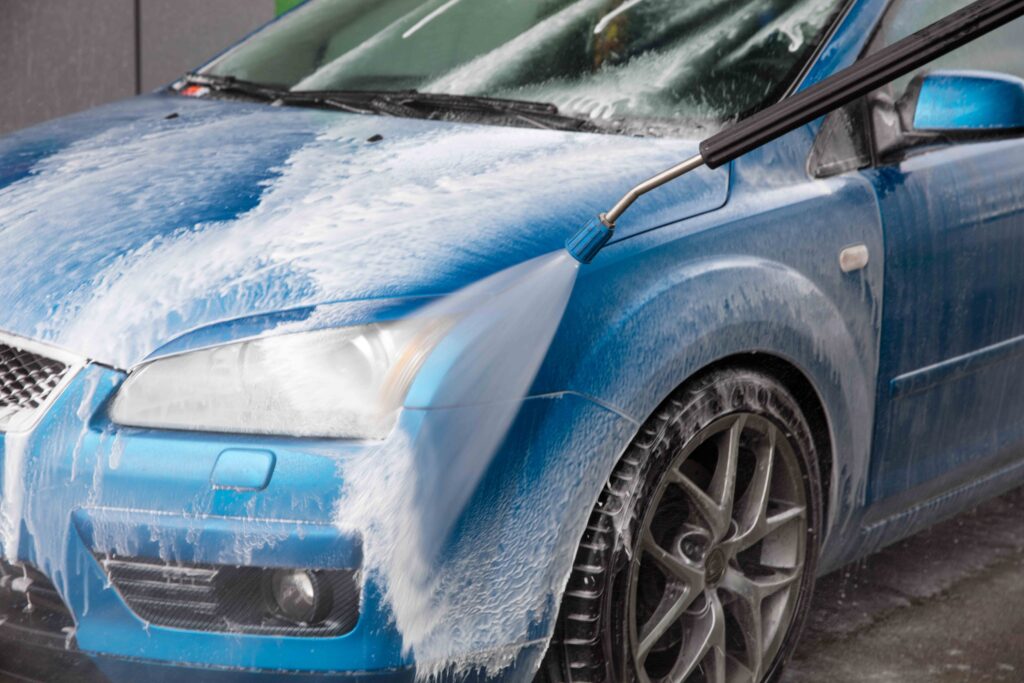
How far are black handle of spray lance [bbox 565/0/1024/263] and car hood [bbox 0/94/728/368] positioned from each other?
0.08 metres

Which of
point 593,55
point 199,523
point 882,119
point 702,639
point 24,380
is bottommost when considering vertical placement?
point 702,639

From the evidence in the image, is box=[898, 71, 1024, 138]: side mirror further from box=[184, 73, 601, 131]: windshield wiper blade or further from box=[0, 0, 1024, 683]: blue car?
box=[184, 73, 601, 131]: windshield wiper blade

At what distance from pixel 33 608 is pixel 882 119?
6.26ft

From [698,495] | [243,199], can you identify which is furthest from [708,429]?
[243,199]

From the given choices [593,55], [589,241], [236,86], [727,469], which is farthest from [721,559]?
[236,86]

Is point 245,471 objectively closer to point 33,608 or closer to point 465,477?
point 465,477

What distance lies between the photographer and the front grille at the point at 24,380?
2334mm

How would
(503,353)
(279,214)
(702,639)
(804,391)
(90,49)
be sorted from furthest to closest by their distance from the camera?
(90,49), (804,391), (702,639), (279,214), (503,353)

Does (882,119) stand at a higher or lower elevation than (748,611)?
higher

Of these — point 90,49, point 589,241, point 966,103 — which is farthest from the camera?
point 90,49

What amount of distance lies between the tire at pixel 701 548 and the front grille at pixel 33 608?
0.77 meters

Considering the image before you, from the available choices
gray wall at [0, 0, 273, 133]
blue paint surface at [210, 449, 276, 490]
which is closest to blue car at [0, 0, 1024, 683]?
blue paint surface at [210, 449, 276, 490]

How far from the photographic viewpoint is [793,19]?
3.17 meters

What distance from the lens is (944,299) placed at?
3174 mm
